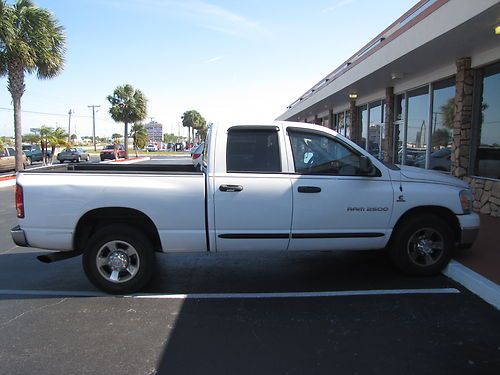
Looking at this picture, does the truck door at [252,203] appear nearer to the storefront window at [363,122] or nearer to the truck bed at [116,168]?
the truck bed at [116,168]

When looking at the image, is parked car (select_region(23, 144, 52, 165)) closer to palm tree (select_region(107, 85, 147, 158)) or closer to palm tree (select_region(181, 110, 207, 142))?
palm tree (select_region(107, 85, 147, 158))

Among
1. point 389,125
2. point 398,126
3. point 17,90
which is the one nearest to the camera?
point 398,126

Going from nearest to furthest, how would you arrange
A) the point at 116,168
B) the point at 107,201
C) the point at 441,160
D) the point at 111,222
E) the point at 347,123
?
the point at 107,201, the point at 111,222, the point at 116,168, the point at 441,160, the point at 347,123

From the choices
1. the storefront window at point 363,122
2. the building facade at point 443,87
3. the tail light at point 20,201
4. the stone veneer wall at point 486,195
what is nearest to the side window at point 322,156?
the tail light at point 20,201

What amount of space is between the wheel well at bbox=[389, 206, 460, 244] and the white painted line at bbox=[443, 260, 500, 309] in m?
0.38

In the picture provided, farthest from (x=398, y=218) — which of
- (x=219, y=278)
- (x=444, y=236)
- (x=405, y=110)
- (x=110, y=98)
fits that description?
(x=110, y=98)

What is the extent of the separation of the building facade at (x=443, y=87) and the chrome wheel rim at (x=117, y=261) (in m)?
5.95

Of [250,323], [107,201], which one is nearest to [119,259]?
[107,201]

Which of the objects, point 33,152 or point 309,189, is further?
point 33,152

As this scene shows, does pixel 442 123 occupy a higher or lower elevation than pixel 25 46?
lower

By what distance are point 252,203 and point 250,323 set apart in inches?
52.7

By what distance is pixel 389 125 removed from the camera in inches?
603

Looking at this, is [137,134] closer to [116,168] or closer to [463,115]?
[463,115]

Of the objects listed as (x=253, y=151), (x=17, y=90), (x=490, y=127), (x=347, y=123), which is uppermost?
(x=17, y=90)
